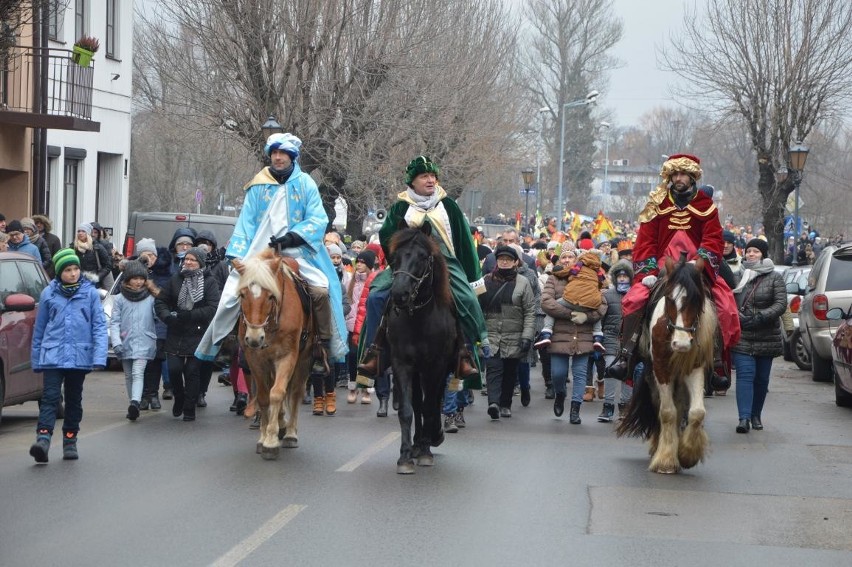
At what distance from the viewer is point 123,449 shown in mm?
11719

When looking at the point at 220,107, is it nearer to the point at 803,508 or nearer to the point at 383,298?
the point at 383,298

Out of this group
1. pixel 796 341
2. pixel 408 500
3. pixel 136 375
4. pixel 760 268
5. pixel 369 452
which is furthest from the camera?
pixel 796 341

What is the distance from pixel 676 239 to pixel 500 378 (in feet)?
12.2

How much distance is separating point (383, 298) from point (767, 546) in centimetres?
438

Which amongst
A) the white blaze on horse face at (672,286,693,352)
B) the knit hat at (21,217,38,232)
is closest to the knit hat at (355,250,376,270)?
the white blaze on horse face at (672,286,693,352)

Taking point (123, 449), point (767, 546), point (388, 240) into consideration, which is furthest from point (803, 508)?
point (123, 449)

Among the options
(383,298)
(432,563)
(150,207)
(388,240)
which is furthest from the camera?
(150,207)

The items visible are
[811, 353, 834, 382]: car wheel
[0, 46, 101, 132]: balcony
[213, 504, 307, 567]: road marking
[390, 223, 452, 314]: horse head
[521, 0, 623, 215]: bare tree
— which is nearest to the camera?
[213, 504, 307, 567]: road marking

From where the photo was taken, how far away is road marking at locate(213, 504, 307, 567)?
7324mm

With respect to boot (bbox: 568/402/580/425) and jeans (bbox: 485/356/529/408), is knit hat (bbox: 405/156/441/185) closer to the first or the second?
jeans (bbox: 485/356/529/408)

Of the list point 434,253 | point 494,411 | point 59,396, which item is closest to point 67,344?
point 59,396

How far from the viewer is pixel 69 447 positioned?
11078 mm

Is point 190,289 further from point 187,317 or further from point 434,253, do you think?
point 434,253

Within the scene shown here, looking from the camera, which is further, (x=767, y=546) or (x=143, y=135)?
(x=143, y=135)
